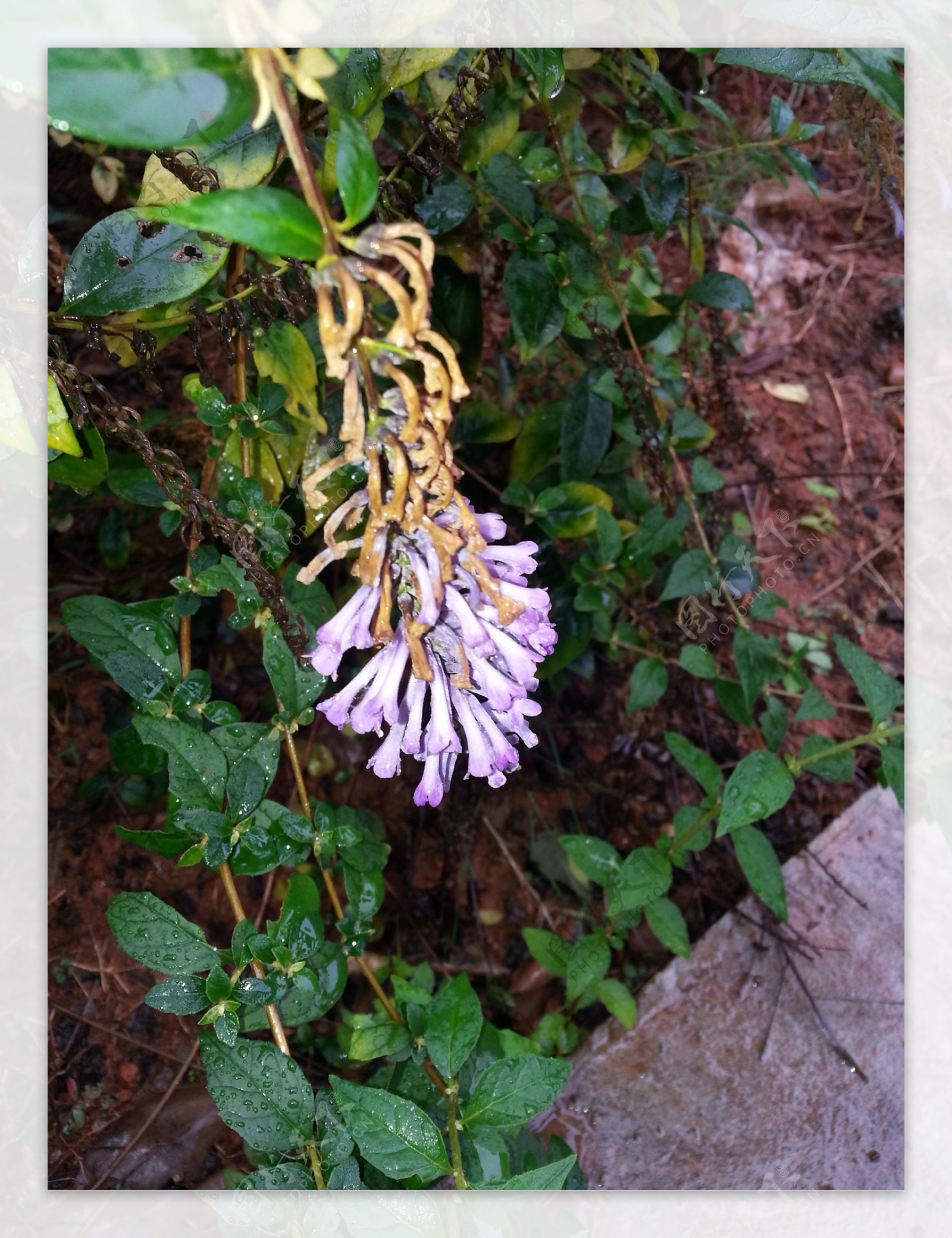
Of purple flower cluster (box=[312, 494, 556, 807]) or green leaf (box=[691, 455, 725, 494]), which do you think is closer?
purple flower cluster (box=[312, 494, 556, 807])

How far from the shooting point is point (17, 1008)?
1.21 meters

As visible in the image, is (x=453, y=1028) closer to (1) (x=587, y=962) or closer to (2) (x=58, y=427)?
(1) (x=587, y=962)

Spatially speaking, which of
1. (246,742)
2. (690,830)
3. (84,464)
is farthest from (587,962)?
(84,464)

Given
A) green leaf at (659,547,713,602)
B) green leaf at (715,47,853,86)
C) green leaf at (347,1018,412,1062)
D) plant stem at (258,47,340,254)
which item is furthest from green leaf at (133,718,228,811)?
green leaf at (715,47,853,86)

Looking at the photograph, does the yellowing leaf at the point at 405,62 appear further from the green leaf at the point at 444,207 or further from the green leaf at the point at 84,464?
the green leaf at the point at 84,464

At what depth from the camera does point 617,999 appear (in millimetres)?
1670

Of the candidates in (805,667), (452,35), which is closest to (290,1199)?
(452,35)

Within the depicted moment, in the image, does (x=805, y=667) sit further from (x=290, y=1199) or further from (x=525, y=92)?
(x=290, y=1199)

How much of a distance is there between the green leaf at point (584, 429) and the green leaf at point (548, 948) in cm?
85

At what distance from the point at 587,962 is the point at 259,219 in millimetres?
1309

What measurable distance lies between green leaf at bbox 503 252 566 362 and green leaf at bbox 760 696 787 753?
725 mm

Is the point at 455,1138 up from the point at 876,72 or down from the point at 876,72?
down

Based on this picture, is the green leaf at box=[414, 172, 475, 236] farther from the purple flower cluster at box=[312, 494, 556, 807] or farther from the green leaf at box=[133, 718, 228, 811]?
the green leaf at box=[133, 718, 228, 811]

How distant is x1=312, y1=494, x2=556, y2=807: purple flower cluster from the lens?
2.64 feet
